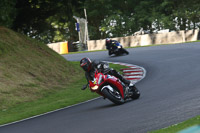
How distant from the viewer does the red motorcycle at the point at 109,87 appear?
10.2 m

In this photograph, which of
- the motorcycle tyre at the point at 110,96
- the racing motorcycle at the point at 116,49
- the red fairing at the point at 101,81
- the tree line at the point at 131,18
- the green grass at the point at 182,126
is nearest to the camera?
the green grass at the point at 182,126

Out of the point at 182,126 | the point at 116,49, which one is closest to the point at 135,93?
the point at 182,126

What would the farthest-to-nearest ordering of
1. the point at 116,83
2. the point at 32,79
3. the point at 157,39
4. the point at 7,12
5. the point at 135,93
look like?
the point at 157,39 < the point at 7,12 < the point at 32,79 < the point at 135,93 < the point at 116,83

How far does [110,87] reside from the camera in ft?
33.6

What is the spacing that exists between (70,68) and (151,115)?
49.5ft

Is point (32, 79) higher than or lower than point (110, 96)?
lower

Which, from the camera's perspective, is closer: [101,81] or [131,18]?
[101,81]

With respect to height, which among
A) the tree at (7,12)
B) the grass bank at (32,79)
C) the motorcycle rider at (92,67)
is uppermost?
the tree at (7,12)

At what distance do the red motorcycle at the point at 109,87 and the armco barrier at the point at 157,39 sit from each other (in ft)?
85.1

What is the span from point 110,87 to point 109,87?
3 cm

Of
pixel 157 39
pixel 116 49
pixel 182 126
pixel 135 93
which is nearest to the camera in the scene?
pixel 182 126

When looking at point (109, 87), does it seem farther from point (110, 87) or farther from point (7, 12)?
point (7, 12)

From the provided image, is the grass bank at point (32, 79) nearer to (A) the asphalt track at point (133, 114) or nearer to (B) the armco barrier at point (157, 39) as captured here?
(A) the asphalt track at point (133, 114)

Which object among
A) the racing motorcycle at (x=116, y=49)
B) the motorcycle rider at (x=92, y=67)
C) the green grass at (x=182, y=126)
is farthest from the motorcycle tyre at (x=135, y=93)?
the racing motorcycle at (x=116, y=49)
